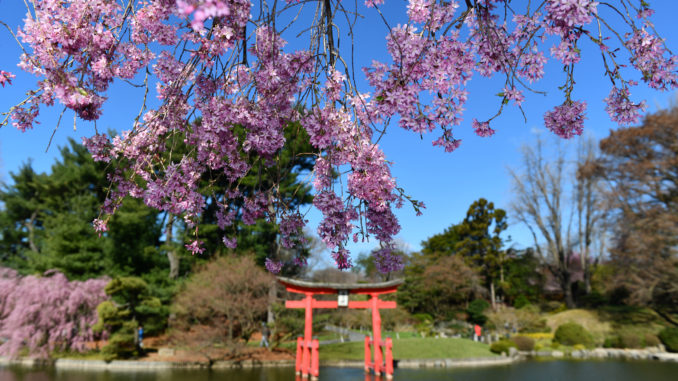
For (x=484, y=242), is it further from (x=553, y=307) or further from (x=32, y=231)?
(x=32, y=231)

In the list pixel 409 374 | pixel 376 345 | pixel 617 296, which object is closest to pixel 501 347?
pixel 409 374

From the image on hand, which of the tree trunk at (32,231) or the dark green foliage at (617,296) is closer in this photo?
the dark green foliage at (617,296)

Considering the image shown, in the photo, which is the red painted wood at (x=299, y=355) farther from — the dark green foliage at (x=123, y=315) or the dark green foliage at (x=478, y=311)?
the dark green foliage at (x=478, y=311)

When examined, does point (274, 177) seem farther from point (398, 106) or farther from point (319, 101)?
point (398, 106)

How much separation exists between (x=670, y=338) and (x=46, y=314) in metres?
20.2

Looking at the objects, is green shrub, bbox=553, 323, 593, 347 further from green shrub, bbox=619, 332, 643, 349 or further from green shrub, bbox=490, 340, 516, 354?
green shrub, bbox=490, 340, 516, 354

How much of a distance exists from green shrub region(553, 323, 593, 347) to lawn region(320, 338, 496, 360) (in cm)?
408

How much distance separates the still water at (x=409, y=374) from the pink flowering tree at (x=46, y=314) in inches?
38.3

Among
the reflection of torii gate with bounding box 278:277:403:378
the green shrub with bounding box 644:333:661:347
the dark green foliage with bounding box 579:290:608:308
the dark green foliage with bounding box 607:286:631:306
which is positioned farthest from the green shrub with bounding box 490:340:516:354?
the dark green foliage with bounding box 579:290:608:308

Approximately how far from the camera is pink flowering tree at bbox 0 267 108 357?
11.9 meters

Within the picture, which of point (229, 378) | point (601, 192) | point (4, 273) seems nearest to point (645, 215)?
point (601, 192)

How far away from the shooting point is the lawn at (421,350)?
12703 millimetres

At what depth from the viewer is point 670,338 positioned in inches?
594

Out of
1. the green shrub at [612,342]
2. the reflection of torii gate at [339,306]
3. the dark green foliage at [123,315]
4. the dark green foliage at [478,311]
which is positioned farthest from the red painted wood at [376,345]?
the green shrub at [612,342]
